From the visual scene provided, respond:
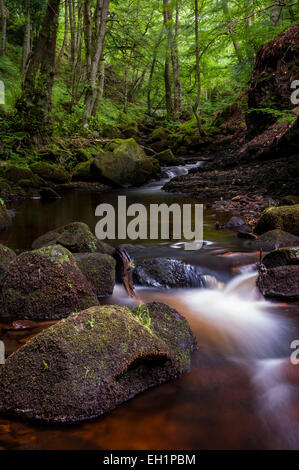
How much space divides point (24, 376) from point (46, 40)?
13146mm

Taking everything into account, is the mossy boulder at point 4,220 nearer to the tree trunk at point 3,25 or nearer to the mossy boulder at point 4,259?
A: the mossy boulder at point 4,259

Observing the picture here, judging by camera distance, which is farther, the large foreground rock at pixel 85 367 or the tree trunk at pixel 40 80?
the tree trunk at pixel 40 80

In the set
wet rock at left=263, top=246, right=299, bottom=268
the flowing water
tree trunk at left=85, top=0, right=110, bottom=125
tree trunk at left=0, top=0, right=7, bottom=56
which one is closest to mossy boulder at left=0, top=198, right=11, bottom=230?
the flowing water

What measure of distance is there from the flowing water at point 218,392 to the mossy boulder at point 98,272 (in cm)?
14

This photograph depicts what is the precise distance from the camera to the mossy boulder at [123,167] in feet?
39.7

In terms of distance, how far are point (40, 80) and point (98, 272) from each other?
10.8 metres

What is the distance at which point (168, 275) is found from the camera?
13.3 feet

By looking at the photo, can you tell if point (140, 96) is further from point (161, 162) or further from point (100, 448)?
point (100, 448)

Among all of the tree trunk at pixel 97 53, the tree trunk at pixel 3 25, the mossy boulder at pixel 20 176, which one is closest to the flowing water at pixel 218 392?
the mossy boulder at pixel 20 176

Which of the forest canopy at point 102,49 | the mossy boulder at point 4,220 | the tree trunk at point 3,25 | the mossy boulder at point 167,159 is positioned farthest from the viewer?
the tree trunk at point 3,25

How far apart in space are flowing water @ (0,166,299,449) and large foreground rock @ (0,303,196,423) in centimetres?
7

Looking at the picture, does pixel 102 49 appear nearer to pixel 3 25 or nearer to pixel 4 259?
pixel 3 25

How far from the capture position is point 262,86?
11.9 m

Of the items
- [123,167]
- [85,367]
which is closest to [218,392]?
[85,367]
